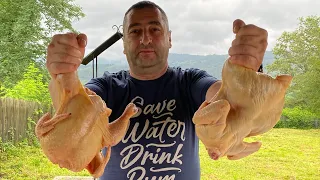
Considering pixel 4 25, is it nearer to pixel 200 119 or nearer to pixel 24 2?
pixel 24 2

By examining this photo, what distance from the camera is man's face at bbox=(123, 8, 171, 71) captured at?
115cm

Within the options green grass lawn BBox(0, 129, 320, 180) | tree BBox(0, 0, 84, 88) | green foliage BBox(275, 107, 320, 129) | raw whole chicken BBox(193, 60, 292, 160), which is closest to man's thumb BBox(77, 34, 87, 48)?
raw whole chicken BBox(193, 60, 292, 160)

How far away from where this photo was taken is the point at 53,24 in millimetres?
4199

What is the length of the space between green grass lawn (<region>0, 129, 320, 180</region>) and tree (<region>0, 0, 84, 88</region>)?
800 mm

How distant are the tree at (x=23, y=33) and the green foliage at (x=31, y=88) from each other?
2.8 inches

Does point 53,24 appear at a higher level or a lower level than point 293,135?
higher

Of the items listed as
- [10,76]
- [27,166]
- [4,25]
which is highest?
[4,25]

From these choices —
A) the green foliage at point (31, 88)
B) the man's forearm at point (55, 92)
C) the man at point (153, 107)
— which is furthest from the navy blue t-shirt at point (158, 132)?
the green foliage at point (31, 88)

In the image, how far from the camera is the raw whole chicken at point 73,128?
64 centimetres

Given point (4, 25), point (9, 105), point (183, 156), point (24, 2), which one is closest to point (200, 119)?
point (183, 156)

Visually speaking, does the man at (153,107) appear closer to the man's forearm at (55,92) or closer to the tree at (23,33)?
the man's forearm at (55,92)

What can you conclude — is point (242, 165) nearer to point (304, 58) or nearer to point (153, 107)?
point (304, 58)

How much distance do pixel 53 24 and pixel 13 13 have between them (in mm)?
450

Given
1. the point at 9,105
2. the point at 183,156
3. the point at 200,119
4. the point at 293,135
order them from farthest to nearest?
the point at 293,135
the point at 9,105
the point at 183,156
the point at 200,119
